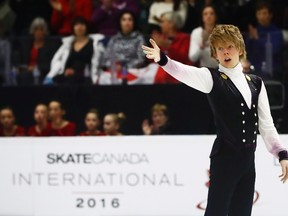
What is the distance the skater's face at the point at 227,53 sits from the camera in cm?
471

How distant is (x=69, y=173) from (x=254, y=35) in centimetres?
262

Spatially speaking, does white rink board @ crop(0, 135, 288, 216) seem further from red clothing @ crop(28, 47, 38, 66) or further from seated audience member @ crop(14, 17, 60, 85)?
red clothing @ crop(28, 47, 38, 66)

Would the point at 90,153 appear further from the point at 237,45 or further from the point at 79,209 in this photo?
the point at 237,45

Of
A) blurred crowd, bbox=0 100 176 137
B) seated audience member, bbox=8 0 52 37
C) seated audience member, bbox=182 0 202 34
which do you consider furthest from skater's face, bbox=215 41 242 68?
seated audience member, bbox=8 0 52 37

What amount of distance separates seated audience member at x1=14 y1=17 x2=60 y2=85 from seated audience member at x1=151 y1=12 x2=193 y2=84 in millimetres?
1280

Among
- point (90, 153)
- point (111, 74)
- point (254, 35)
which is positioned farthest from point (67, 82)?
point (254, 35)

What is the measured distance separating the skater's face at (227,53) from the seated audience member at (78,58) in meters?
4.49

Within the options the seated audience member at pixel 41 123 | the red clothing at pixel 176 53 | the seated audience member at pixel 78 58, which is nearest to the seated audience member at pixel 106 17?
the seated audience member at pixel 78 58

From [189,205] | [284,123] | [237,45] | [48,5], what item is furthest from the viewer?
[48,5]

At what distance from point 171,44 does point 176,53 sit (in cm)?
14

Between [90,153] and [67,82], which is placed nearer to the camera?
[90,153]

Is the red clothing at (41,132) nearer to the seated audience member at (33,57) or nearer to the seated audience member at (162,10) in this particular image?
the seated audience member at (33,57)

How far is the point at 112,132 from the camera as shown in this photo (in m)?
8.63

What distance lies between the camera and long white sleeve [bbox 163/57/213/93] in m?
4.65
